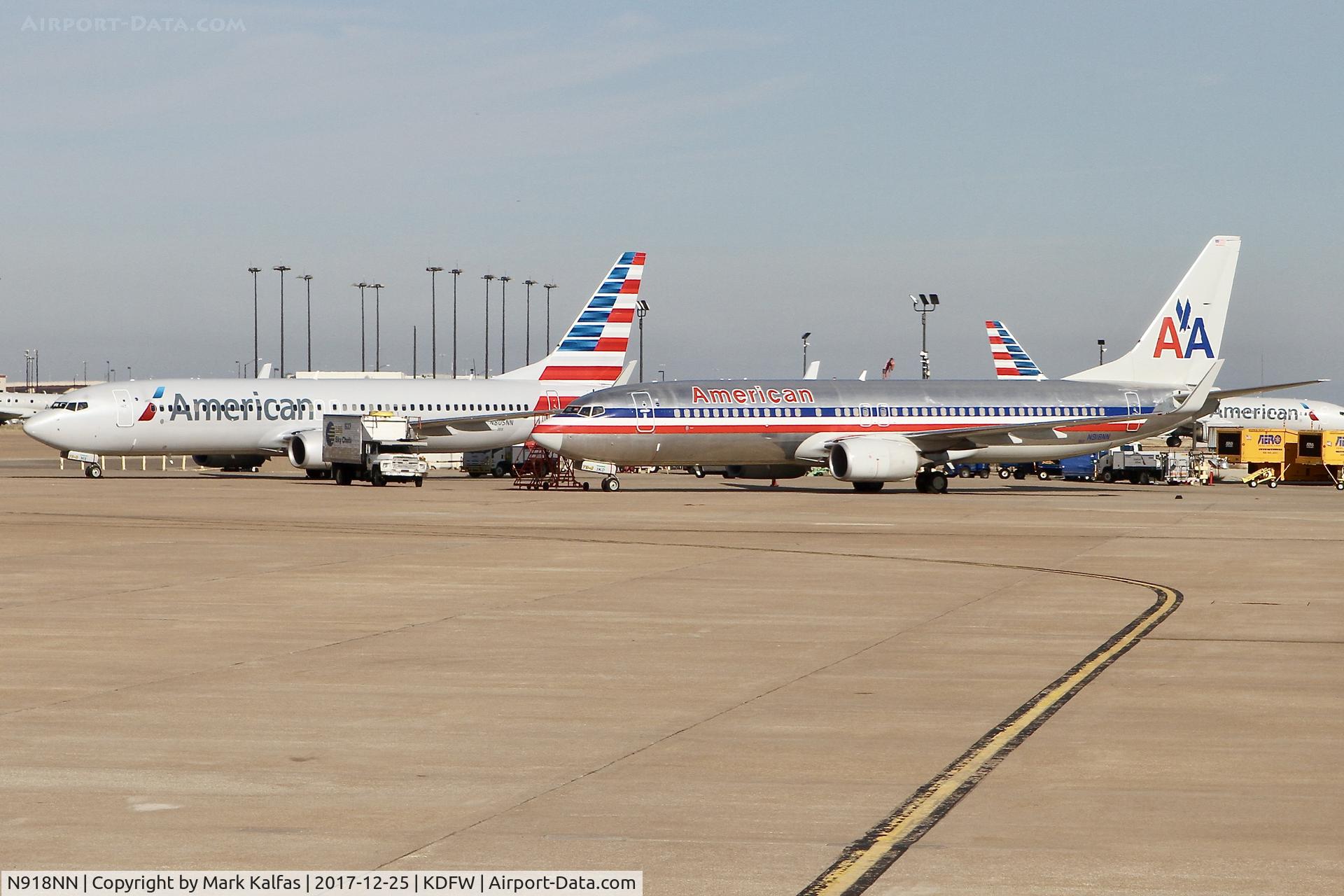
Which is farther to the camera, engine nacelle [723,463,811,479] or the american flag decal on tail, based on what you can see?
the american flag decal on tail

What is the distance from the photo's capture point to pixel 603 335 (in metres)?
74.6

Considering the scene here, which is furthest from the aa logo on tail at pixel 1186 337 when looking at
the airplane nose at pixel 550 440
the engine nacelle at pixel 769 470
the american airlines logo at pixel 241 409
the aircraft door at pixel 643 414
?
the american airlines logo at pixel 241 409

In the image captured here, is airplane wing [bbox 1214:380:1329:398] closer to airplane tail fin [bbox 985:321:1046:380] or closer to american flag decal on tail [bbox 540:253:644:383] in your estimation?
american flag decal on tail [bbox 540:253:644:383]

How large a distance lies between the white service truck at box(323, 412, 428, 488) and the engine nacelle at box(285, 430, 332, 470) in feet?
0.95

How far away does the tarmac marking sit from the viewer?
8.04 meters

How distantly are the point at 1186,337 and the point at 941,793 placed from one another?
60283 millimetres

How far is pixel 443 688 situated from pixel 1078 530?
1024 inches

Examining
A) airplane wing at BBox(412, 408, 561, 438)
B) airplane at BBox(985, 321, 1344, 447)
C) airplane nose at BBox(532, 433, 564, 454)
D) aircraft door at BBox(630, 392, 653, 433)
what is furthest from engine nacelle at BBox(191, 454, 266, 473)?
airplane at BBox(985, 321, 1344, 447)

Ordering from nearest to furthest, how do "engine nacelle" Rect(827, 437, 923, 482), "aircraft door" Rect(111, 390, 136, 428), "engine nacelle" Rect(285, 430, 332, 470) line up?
"engine nacelle" Rect(827, 437, 923, 482)
"aircraft door" Rect(111, 390, 136, 428)
"engine nacelle" Rect(285, 430, 332, 470)

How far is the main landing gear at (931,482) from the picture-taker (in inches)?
2360

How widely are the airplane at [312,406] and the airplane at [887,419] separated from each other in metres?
13.0

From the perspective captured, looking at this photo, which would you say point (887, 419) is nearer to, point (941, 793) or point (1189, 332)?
point (1189, 332)

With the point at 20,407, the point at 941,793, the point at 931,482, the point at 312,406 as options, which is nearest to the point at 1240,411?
the point at 931,482

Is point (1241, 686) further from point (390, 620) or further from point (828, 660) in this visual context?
point (390, 620)
